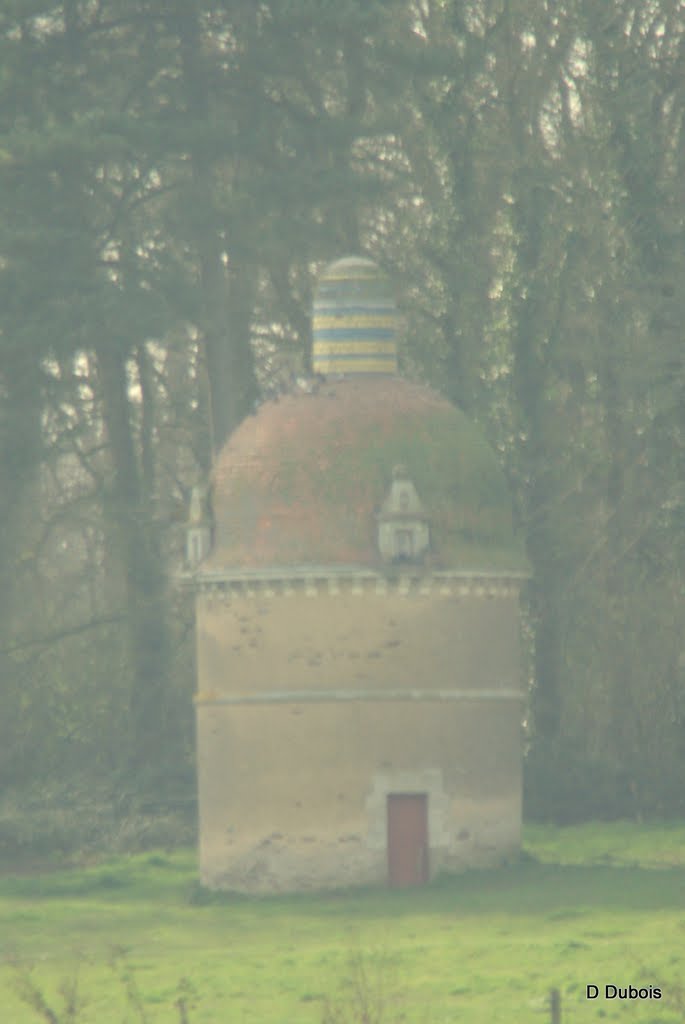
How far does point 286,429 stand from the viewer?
3934cm

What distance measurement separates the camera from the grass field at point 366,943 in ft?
94.1

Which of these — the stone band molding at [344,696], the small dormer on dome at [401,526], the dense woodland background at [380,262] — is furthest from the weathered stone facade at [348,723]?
the dense woodland background at [380,262]

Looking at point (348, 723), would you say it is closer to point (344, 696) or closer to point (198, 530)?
point (344, 696)

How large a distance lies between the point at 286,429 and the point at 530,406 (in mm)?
10599

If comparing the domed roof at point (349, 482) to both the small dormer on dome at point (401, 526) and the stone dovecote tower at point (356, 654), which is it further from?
the small dormer on dome at point (401, 526)

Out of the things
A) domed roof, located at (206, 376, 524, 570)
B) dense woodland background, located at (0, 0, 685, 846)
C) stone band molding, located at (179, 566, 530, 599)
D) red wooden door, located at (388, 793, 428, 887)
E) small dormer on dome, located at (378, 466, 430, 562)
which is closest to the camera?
small dormer on dome, located at (378, 466, 430, 562)

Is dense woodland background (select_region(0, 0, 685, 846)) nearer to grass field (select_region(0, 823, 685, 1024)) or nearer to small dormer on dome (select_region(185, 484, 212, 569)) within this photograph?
grass field (select_region(0, 823, 685, 1024))

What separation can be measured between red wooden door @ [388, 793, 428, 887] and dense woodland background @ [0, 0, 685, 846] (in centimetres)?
825

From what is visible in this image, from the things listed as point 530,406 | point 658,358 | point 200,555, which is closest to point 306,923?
point 200,555

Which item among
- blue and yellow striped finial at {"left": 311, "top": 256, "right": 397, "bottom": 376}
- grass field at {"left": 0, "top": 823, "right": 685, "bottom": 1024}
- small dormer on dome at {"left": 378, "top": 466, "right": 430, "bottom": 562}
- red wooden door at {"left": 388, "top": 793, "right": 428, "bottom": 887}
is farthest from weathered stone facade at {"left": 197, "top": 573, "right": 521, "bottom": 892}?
blue and yellow striped finial at {"left": 311, "top": 256, "right": 397, "bottom": 376}

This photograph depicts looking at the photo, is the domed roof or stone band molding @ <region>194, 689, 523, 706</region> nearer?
stone band molding @ <region>194, 689, 523, 706</region>

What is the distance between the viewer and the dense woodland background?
4622 centimetres

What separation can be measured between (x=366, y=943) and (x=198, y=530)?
8.36 metres

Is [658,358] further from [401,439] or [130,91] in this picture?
[130,91]
